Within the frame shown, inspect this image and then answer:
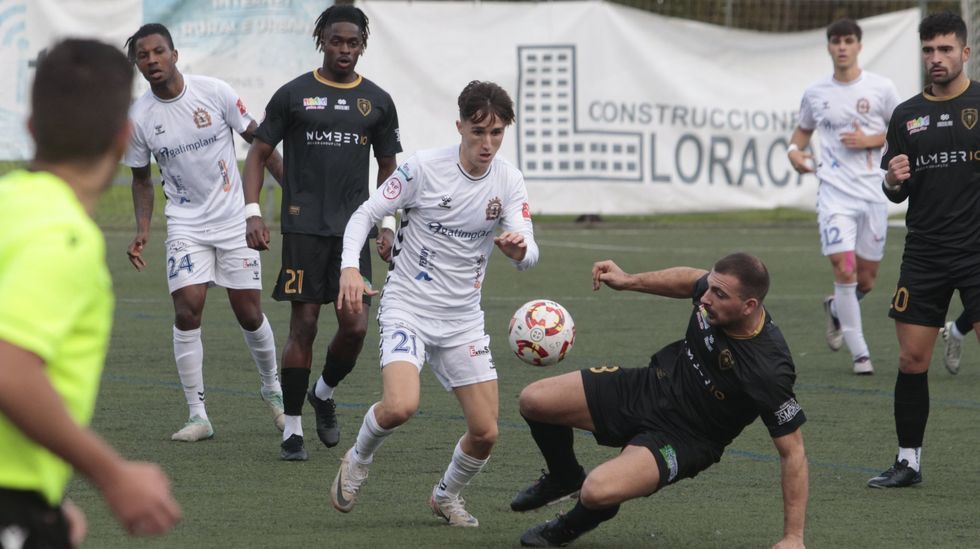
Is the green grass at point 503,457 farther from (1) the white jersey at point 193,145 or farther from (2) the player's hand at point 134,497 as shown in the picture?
(2) the player's hand at point 134,497

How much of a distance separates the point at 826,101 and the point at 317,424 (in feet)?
16.7

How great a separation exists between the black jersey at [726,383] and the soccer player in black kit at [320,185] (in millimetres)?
2140

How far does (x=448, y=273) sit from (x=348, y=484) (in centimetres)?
96

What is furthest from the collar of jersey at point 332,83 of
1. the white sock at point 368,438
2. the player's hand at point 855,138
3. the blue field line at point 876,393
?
the player's hand at point 855,138

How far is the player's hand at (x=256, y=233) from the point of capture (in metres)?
7.07

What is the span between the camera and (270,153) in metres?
7.30

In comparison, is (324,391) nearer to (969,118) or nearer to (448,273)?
(448,273)

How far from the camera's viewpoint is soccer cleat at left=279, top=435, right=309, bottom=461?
274 inches

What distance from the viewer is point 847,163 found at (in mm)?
10430

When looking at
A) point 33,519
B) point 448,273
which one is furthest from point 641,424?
point 33,519

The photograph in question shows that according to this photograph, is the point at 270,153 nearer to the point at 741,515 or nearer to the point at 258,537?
the point at 258,537

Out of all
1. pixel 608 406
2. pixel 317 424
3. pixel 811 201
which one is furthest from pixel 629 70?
pixel 608 406

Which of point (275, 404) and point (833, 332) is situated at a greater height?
point (275, 404)

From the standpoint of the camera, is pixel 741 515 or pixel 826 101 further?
pixel 826 101
